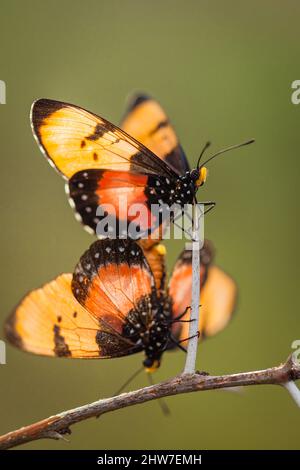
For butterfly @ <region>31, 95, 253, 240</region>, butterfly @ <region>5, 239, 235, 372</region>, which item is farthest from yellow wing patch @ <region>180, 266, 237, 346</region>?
butterfly @ <region>31, 95, 253, 240</region>

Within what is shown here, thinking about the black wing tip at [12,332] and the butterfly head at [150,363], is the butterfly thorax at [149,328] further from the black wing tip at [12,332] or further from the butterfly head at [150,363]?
the black wing tip at [12,332]

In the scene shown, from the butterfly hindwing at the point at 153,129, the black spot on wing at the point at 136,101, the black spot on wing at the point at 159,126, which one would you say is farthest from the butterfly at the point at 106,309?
the black spot on wing at the point at 136,101

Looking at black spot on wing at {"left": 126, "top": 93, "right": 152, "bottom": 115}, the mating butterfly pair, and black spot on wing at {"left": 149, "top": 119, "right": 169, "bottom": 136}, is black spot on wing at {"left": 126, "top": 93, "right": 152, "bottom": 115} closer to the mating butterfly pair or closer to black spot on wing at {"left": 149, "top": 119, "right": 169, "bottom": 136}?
black spot on wing at {"left": 149, "top": 119, "right": 169, "bottom": 136}

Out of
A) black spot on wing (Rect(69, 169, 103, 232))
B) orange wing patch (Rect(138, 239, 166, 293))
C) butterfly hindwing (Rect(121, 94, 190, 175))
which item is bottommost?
orange wing patch (Rect(138, 239, 166, 293))

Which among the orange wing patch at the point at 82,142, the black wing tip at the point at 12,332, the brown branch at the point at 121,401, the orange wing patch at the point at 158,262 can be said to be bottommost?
the brown branch at the point at 121,401

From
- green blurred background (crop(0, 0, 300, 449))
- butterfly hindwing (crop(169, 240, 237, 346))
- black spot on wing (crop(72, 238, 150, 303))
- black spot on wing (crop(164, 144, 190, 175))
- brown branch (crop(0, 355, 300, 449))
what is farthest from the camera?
green blurred background (crop(0, 0, 300, 449))

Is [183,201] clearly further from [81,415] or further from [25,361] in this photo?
[25,361]

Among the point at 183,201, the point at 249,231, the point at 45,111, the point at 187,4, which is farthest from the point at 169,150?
the point at 187,4

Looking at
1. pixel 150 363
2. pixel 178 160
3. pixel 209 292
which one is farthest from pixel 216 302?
pixel 178 160
